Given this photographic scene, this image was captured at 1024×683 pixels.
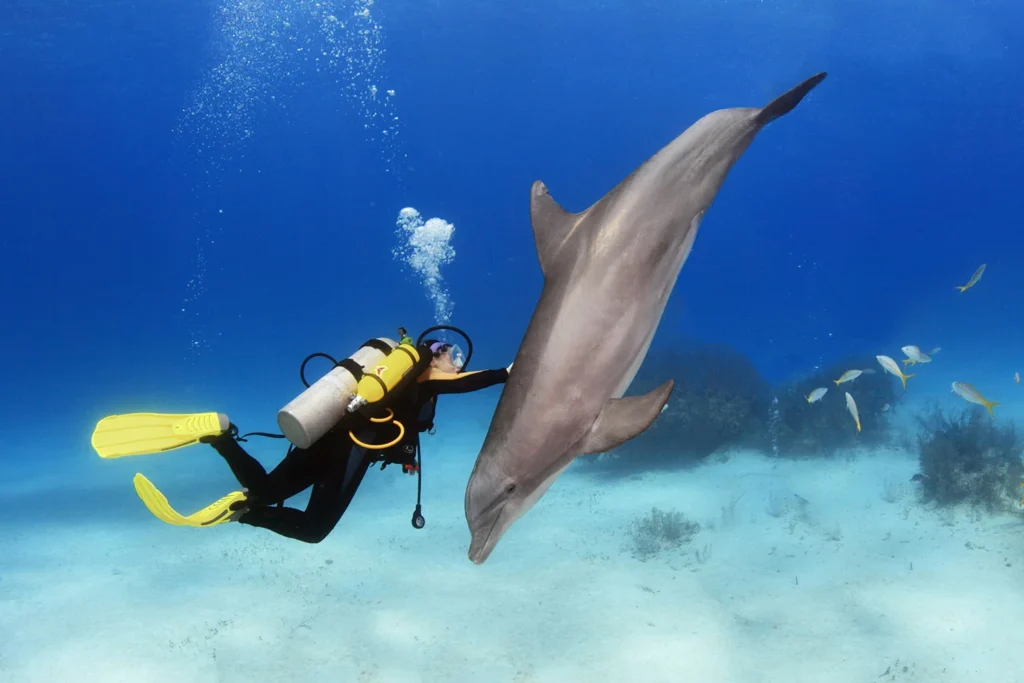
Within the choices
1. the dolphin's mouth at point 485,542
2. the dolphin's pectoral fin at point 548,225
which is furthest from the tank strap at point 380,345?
the dolphin's mouth at point 485,542

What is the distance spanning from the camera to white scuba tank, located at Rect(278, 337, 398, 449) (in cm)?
359

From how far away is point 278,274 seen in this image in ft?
263

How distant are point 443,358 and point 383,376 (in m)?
0.66

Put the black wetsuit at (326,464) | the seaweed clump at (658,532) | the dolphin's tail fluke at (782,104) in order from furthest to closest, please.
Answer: the seaweed clump at (658,532) → the black wetsuit at (326,464) → the dolphin's tail fluke at (782,104)

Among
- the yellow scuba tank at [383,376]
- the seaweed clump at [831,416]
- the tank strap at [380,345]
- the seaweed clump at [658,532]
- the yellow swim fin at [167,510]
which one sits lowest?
the seaweed clump at [831,416]

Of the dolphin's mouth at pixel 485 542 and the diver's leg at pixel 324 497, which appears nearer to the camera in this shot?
the dolphin's mouth at pixel 485 542

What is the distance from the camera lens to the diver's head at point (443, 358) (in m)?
4.42

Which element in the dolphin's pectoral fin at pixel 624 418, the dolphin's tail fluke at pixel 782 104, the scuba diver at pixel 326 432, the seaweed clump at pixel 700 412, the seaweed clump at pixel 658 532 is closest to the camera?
the dolphin's pectoral fin at pixel 624 418

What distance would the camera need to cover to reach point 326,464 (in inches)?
180

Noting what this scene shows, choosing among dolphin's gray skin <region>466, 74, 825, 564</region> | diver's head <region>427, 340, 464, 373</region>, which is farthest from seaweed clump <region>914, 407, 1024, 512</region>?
dolphin's gray skin <region>466, 74, 825, 564</region>

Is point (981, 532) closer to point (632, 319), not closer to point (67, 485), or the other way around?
Answer: point (632, 319)

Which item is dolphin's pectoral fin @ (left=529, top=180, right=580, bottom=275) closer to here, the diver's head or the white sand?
the diver's head

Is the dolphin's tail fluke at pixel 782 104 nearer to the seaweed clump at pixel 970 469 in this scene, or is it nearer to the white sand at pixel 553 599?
the white sand at pixel 553 599

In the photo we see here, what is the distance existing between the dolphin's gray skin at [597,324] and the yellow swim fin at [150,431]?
2036 millimetres
